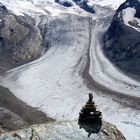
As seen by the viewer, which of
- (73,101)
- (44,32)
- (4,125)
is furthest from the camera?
(44,32)

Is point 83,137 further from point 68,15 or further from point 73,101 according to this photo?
point 68,15

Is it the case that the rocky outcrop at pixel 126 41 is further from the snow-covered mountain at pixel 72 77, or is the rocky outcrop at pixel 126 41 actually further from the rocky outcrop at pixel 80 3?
the rocky outcrop at pixel 80 3

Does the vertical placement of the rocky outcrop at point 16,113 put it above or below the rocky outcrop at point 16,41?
above

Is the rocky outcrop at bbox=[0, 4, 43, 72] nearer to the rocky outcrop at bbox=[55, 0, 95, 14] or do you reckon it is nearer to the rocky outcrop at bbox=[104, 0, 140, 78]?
the rocky outcrop at bbox=[104, 0, 140, 78]

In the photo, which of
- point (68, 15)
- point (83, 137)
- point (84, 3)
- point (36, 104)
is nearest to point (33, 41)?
point (68, 15)

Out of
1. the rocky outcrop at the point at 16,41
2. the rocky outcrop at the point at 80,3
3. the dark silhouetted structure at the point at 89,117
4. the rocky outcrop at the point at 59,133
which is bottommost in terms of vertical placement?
the rocky outcrop at the point at 80,3

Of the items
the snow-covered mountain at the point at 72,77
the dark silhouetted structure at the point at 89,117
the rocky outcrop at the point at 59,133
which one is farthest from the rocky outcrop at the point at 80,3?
the dark silhouetted structure at the point at 89,117

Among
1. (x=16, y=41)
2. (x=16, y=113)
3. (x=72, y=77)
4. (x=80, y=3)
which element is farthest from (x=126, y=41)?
(x=80, y=3)
